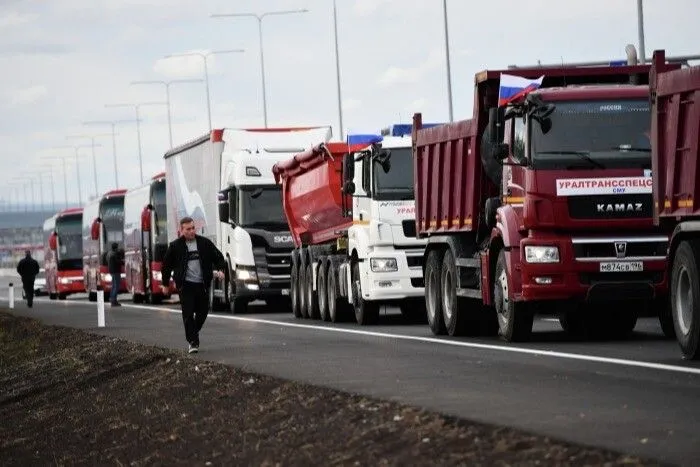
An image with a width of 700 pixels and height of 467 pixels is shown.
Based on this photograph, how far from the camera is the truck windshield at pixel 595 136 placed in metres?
23.1

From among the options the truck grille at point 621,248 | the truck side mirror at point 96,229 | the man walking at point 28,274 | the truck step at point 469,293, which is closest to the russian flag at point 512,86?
the truck grille at point 621,248

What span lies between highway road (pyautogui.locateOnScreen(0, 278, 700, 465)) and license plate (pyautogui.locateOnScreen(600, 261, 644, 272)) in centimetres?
89

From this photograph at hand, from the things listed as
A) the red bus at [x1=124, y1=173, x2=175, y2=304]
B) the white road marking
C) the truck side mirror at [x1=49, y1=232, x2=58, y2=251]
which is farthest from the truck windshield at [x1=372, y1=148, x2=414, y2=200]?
the truck side mirror at [x1=49, y1=232, x2=58, y2=251]

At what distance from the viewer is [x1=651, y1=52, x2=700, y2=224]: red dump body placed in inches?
747

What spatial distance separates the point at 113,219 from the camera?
2795 inches

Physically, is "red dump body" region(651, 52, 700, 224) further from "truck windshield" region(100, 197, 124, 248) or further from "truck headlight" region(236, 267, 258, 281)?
"truck windshield" region(100, 197, 124, 248)

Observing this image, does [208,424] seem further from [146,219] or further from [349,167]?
[146,219]

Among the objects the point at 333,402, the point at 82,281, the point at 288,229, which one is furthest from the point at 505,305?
the point at 82,281

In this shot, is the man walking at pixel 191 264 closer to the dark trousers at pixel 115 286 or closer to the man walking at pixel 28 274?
the dark trousers at pixel 115 286

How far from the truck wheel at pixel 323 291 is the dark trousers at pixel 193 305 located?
10.5 meters

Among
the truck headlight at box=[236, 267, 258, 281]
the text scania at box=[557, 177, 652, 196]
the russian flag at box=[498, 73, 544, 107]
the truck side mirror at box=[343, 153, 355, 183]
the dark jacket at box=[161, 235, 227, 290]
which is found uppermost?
the russian flag at box=[498, 73, 544, 107]

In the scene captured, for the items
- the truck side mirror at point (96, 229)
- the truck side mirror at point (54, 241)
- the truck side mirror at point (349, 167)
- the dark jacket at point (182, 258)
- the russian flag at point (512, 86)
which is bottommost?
the truck side mirror at point (54, 241)

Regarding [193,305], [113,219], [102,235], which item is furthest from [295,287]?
[102,235]

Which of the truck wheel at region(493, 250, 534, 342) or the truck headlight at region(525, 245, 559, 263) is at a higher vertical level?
the truck headlight at region(525, 245, 559, 263)
